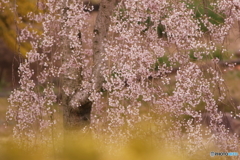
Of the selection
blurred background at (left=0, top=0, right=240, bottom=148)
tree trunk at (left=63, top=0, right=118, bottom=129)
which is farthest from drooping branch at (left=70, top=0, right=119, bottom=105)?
blurred background at (left=0, top=0, right=240, bottom=148)

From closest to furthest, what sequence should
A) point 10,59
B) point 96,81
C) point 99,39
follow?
point 96,81, point 99,39, point 10,59

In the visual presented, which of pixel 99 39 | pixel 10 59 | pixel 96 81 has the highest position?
pixel 10 59

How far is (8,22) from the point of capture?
8.54 metres

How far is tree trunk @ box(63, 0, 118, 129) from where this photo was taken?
173 inches

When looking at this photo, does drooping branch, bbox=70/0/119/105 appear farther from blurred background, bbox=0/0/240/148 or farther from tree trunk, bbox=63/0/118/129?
blurred background, bbox=0/0/240/148

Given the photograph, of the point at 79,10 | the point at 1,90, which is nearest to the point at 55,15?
the point at 79,10

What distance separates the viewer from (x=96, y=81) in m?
4.37

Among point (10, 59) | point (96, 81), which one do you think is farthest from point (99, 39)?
point (10, 59)

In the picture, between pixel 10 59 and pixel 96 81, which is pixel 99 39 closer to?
pixel 96 81

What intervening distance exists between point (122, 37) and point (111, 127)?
1.01 meters

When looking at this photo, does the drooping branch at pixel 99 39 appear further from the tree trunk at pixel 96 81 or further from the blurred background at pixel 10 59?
the blurred background at pixel 10 59

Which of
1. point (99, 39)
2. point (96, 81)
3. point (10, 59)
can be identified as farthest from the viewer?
point (10, 59)

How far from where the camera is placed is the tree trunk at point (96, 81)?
14.5ft

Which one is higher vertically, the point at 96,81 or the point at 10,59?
the point at 10,59
